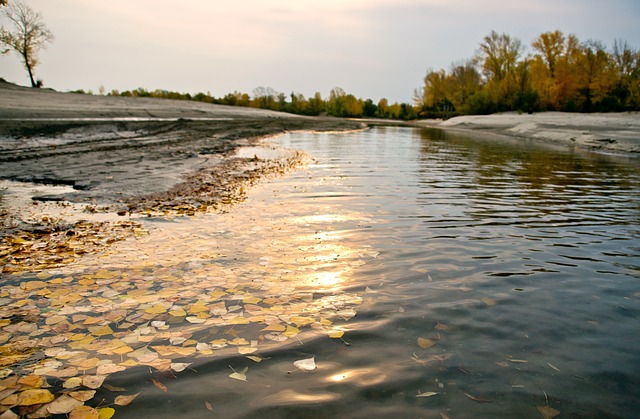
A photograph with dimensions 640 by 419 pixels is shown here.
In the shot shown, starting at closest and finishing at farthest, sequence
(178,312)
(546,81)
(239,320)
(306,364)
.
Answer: (306,364), (239,320), (178,312), (546,81)

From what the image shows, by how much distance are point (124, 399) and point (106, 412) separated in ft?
0.44

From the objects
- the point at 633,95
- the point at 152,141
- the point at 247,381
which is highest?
the point at 633,95

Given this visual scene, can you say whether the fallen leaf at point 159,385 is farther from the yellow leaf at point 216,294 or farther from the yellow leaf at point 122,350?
the yellow leaf at point 216,294

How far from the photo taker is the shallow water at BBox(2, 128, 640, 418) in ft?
9.00

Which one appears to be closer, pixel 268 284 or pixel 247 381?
pixel 247 381

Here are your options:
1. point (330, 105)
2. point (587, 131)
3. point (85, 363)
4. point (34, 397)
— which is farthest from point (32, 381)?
point (330, 105)

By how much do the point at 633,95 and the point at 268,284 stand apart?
185 ft

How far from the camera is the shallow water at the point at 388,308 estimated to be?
274 cm

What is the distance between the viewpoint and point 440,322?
3775 mm

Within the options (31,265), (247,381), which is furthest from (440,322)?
(31,265)

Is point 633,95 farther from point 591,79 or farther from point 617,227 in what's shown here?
point 617,227

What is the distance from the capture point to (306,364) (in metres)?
3.08

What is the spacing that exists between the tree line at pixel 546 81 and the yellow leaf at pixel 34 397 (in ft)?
192

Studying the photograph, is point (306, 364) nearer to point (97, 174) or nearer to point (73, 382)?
point (73, 382)
